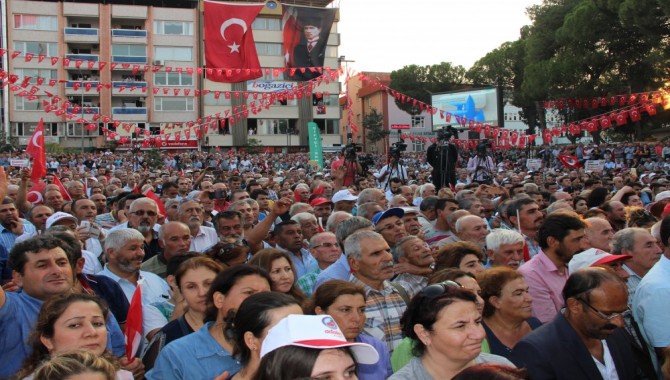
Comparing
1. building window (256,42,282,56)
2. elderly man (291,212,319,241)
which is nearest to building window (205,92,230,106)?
building window (256,42,282,56)

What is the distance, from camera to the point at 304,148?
58531 mm

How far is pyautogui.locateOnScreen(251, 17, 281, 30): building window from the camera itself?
56.3m

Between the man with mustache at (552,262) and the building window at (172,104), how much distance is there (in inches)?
2030

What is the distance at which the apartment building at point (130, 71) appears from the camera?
51969 mm

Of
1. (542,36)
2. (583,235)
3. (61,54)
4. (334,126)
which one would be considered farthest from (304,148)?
(583,235)

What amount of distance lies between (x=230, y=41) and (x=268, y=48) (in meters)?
34.1

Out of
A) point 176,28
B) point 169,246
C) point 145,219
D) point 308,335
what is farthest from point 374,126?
point 308,335

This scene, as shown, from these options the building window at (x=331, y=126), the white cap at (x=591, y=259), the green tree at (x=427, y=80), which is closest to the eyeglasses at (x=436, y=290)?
the white cap at (x=591, y=259)

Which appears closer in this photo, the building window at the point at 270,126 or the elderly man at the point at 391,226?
the elderly man at the point at 391,226

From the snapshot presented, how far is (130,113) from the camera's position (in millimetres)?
52906

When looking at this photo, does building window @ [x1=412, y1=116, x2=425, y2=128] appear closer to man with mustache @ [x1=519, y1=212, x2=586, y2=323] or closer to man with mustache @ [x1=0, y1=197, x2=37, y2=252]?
man with mustache @ [x1=0, y1=197, x2=37, y2=252]

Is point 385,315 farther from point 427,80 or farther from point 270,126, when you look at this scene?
point 427,80

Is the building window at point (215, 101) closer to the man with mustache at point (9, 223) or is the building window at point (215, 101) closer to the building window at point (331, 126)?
the building window at point (331, 126)

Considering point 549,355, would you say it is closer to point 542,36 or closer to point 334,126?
point 542,36
